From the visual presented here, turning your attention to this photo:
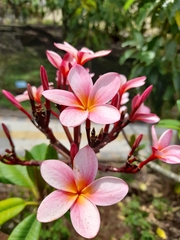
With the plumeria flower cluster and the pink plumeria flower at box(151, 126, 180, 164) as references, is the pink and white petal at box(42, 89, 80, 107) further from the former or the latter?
the pink plumeria flower at box(151, 126, 180, 164)

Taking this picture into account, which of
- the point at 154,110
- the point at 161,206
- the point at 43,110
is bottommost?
the point at 161,206

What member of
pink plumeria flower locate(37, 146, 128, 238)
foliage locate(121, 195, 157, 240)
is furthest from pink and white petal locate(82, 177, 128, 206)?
foliage locate(121, 195, 157, 240)

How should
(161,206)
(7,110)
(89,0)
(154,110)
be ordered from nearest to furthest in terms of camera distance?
(154,110)
(161,206)
(89,0)
(7,110)

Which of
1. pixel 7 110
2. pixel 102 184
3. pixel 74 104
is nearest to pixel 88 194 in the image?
pixel 102 184

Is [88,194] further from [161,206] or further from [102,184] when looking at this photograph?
[161,206]

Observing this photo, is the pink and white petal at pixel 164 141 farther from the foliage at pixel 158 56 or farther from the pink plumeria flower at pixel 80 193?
the foliage at pixel 158 56

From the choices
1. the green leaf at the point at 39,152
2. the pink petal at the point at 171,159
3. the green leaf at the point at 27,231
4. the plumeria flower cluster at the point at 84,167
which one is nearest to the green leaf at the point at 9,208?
the green leaf at the point at 27,231
